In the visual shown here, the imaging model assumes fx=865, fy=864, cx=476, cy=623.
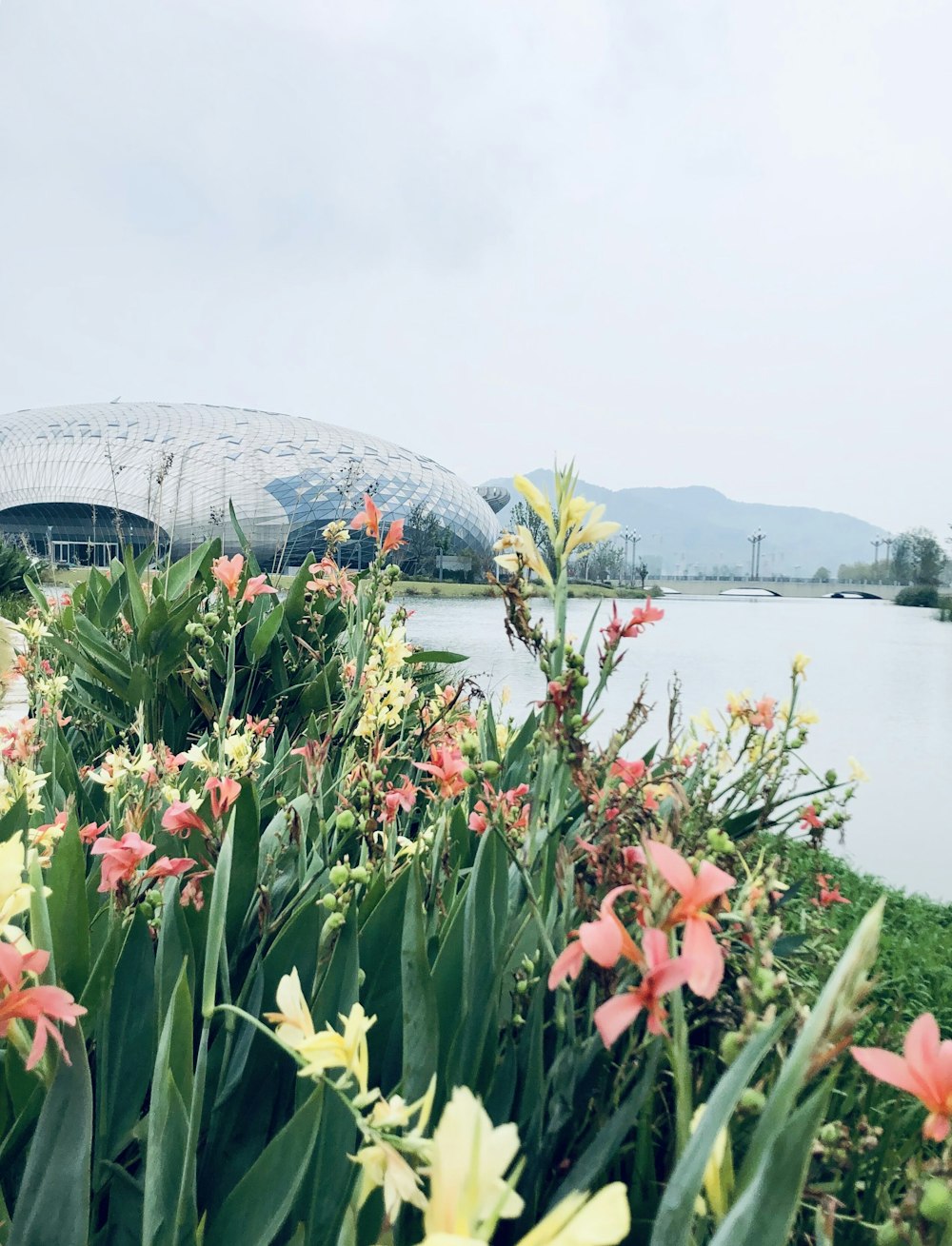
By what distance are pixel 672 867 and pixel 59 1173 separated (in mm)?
489

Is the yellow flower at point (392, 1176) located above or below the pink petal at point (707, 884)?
below

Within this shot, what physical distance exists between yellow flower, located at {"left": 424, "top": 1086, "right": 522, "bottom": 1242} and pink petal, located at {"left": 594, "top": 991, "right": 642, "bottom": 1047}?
0.11 m

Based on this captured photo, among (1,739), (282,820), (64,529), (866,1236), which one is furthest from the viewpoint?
(64,529)

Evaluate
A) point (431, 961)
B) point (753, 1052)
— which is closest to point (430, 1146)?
point (753, 1052)

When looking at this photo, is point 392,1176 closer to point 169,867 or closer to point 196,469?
point 169,867

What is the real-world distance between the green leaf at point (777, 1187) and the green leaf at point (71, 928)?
67 cm

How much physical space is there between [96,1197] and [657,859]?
633 millimetres

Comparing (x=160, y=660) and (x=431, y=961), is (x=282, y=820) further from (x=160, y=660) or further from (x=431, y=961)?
(x=160, y=660)

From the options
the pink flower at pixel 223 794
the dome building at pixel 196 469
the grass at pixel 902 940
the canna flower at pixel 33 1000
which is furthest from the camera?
the dome building at pixel 196 469

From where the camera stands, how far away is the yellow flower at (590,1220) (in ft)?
0.95

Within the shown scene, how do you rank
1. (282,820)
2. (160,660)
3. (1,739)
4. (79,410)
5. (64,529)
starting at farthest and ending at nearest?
(79,410)
(64,529)
(160,660)
(1,739)
(282,820)

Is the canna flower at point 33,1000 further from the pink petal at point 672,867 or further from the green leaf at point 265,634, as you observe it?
the green leaf at point 265,634

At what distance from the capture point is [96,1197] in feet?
2.43

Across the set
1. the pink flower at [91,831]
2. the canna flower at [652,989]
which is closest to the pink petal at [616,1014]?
the canna flower at [652,989]
